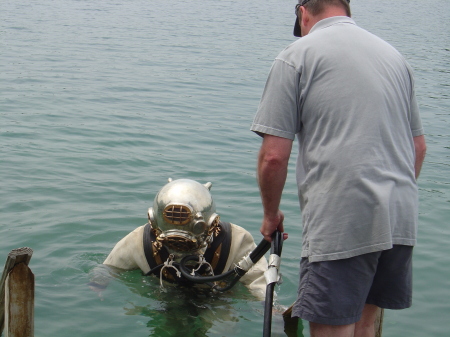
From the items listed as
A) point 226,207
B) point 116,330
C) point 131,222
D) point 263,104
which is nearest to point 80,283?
point 116,330

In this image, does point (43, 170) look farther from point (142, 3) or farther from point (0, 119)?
point (142, 3)

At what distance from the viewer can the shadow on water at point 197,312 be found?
5.27 m

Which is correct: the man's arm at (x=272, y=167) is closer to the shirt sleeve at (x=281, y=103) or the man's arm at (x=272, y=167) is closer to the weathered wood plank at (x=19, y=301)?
the shirt sleeve at (x=281, y=103)

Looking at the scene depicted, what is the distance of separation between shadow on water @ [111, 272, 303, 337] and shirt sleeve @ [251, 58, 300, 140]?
217 cm

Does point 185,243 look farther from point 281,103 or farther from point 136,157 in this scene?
point 136,157

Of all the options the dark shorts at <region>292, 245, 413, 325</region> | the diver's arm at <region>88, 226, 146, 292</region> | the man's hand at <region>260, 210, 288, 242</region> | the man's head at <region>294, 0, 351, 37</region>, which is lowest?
the diver's arm at <region>88, 226, 146, 292</region>

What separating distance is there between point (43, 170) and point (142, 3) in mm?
23304

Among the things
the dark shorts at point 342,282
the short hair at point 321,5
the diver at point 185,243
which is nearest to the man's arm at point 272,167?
the dark shorts at point 342,282

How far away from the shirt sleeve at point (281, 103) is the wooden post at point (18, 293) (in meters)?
1.58

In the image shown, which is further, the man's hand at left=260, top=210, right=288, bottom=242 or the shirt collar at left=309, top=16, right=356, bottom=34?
the man's hand at left=260, top=210, right=288, bottom=242

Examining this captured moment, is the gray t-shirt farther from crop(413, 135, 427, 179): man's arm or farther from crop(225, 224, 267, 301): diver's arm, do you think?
crop(225, 224, 267, 301): diver's arm

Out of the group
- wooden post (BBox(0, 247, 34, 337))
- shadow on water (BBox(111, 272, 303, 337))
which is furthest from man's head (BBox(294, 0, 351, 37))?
shadow on water (BBox(111, 272, 303, 337))

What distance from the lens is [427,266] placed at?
7000 mm

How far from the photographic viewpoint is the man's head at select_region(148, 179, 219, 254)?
4.90m
